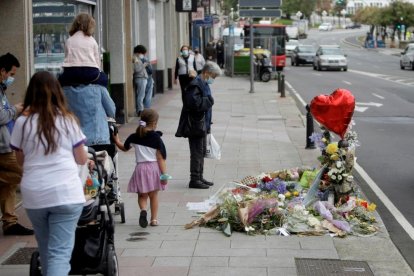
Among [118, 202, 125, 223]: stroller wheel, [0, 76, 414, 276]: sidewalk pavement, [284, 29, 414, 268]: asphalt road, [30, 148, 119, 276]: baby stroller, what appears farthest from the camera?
[284, 29, 414, 268]: asphalt road

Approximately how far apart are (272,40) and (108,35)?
24.0m

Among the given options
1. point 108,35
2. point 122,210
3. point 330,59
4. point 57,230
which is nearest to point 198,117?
point 122,210

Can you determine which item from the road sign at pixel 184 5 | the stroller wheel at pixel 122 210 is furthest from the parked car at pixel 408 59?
the stroller wheel at pixel 122 210

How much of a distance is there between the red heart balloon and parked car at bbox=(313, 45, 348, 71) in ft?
130

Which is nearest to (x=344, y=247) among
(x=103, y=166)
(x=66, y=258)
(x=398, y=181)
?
(x=103, y=166)

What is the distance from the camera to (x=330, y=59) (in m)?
49.2

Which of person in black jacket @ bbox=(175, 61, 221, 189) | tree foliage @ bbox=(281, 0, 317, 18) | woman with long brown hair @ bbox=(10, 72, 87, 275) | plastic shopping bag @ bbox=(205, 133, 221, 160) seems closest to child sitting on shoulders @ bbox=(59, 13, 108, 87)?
person in black jacket @ bbox=(175, 61, 221, 189)

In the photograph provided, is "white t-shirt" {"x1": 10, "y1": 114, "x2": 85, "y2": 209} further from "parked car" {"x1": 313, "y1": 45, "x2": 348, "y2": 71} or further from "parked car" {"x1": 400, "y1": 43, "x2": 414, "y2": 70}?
"parked car" {"x1": 400, "y1": 43, "x2": 414, "y2": 70}

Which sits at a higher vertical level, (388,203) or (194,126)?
(194,126)

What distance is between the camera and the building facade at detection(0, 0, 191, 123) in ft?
36.2

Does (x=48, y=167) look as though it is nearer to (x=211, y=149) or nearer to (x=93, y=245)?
(x=93, y=245)

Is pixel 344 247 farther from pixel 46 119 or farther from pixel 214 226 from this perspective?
pixel 46 119

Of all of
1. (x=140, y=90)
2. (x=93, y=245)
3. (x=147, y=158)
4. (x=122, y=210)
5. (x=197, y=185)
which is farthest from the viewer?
(x=140, y=90)

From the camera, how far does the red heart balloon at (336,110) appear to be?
32.5 ft
